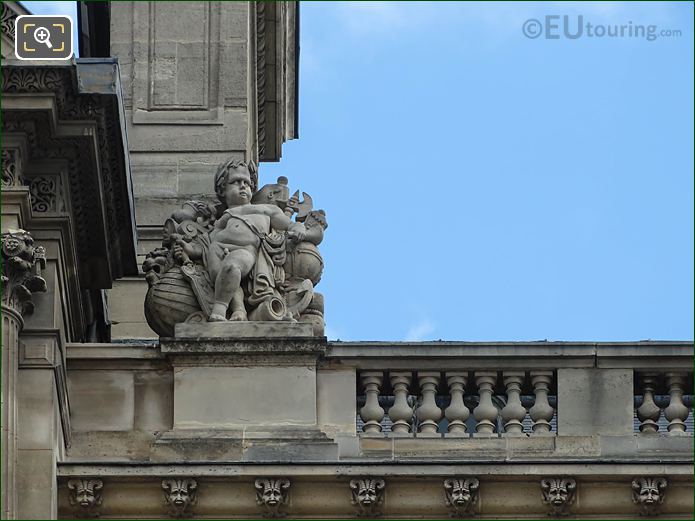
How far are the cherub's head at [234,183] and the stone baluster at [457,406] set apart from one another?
2.78m

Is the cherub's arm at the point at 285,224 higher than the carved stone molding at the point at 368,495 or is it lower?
higher

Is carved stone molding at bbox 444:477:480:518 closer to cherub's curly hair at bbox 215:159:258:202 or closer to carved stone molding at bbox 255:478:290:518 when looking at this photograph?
carved stone molding at bbox 255:478:290:518

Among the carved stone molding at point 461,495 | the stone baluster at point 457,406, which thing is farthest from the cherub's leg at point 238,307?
the carved stone molding at point 461,495

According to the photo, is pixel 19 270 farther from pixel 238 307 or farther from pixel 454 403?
pixel 454 403

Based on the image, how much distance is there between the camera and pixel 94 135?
1404 inches

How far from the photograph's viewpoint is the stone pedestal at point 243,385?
35.5 m

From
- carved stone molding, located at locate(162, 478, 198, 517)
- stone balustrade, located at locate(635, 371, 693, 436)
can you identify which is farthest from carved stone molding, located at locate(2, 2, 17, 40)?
stone balustrade, located at locate(635, 371, 693, 436)

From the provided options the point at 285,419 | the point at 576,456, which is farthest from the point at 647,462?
the point at 285,419

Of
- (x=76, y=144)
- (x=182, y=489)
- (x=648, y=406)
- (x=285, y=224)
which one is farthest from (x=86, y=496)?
(x=648, y=406)

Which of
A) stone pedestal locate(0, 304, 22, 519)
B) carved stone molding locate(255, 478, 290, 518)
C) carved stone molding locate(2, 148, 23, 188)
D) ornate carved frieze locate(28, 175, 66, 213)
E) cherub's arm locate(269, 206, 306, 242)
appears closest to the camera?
stone pedestal locate(0, 304, 22, 519)

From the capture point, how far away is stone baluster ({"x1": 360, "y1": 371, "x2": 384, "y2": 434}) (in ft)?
118

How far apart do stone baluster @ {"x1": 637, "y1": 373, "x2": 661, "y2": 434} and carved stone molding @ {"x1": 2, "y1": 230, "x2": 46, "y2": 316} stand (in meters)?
5.37

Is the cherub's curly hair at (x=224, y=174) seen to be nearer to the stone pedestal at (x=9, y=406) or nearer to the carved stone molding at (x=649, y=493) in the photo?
the stone pedestal at (x=9, y=406)

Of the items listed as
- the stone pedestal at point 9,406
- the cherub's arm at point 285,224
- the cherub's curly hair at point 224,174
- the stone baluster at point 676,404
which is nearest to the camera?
the stone pedestal at point 9,406
